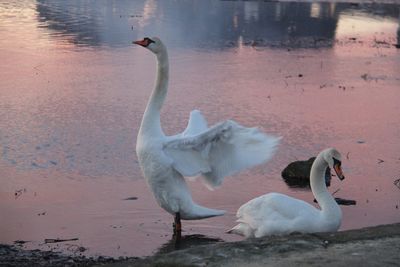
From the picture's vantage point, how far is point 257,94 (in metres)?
15.6

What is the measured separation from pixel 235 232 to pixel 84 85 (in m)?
8.75

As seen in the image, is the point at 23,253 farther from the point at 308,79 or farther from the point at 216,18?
the point at 216,18

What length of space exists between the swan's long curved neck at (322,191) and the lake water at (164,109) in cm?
93

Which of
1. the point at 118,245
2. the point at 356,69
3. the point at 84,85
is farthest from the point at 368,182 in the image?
the point at 356,69

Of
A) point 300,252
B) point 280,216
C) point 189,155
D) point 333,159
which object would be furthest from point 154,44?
point 300,252

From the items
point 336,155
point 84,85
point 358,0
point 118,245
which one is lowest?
point 358,0

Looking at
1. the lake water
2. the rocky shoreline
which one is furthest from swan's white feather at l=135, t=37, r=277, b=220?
the rocky shoreline

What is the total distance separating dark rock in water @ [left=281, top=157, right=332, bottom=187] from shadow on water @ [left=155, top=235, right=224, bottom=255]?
2.16 meters

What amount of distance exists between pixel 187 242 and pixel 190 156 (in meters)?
0.77

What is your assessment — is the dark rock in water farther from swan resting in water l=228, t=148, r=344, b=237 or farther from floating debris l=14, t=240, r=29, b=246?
floating debris l=14, t=240, r=29, b=246

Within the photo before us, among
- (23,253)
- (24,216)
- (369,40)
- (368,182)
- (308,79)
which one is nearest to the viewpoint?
(23,253)

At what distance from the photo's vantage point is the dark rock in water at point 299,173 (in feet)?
32.7

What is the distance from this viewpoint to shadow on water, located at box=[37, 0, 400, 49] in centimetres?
2328

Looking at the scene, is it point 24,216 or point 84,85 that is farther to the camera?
point 84,85
